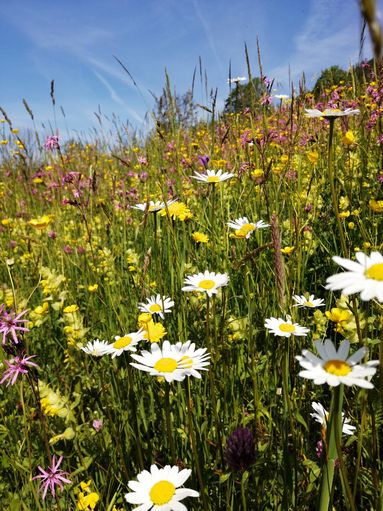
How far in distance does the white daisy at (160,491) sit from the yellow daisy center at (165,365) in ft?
0.71

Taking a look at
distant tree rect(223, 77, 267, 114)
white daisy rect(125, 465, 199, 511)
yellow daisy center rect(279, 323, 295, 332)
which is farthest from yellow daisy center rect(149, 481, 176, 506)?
distant tree rect(223, 77, 267, 114)

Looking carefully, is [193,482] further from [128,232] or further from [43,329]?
[128,232]

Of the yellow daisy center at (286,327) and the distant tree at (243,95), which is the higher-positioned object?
the distant tree at (243,95)

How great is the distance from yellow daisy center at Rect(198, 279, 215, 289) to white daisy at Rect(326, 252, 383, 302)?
2.26 ft

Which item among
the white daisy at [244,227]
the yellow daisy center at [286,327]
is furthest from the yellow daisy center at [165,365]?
the white daisy at [244,227]

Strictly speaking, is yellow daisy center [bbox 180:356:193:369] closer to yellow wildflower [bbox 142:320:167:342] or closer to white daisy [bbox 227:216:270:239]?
yellow wildflower [bbox 142:320:167:342]

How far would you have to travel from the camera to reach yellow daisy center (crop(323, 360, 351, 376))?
62cm

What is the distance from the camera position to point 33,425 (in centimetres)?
149

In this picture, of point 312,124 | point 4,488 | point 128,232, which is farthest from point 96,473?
point 312,124

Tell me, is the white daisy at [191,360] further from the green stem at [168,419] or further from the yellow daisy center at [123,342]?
the yellow daisy center at [123,342]

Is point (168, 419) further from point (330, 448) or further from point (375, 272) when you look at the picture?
point (375, 272)

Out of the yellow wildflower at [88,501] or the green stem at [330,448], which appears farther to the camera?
the yellow wildflower at [88,501]

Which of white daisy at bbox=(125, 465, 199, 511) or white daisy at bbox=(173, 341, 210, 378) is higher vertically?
white daisy at bbox=(173, 341, 210, 378)

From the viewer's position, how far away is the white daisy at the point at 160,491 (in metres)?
0.78
